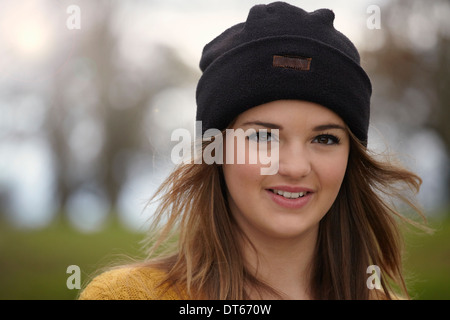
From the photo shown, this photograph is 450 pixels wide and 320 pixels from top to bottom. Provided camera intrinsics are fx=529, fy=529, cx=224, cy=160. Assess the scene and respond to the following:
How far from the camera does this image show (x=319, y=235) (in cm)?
279

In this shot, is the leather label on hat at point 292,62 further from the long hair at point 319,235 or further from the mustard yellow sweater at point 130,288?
the mustard yellow sweater at point 130,288

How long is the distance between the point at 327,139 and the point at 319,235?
23.0 inches

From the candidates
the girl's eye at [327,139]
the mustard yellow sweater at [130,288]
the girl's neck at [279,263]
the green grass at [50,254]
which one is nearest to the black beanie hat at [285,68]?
the girl's eye at [327,139]

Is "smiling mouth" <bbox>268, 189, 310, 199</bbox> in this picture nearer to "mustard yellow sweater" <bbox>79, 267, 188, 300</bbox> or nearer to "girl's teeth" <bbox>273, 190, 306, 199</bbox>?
"girl's teeth" <bbox>273, 190, 306, 199</bbox>

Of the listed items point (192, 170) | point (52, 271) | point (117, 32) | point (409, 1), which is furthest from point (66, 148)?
point (192, 170)

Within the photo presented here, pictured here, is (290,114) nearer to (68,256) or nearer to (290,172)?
(290,172)

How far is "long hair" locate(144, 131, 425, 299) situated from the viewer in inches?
98.0

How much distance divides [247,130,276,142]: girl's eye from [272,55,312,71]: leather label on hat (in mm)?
314

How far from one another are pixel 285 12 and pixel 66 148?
497 inches

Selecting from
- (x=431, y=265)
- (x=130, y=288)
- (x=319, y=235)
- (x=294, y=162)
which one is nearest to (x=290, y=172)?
(x=294, y=162)

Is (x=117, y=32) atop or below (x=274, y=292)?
atop

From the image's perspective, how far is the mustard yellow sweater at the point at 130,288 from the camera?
7.85ft
